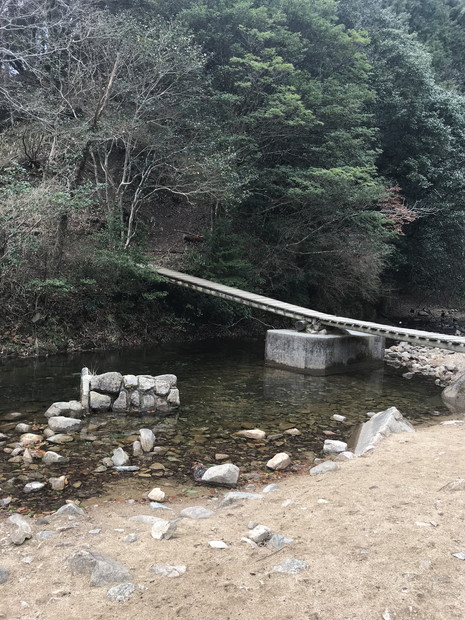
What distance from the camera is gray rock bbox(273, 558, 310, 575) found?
240cm

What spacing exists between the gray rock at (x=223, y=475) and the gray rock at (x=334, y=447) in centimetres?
131

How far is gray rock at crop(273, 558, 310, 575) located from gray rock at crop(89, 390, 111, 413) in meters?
4.28

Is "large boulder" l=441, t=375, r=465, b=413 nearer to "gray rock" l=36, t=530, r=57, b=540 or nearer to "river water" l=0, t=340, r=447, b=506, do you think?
"river water" l=0, t=340, r=447, b=506

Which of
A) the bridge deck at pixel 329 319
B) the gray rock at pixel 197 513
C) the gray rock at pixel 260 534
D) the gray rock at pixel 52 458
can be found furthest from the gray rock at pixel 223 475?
Result: the bridge deck at pixel 329 319

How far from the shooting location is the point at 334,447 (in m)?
5.12

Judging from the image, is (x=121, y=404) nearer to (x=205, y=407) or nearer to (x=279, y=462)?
(x=205, y=407)

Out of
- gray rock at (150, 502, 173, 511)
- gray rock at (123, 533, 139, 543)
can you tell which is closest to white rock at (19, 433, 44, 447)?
gray rock at (150, 502, 173, 511)

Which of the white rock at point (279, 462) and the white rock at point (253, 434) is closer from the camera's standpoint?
the white rock at point (279, 462)

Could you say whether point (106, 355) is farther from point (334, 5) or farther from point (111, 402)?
point (334, 5)

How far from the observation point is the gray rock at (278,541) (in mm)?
2746

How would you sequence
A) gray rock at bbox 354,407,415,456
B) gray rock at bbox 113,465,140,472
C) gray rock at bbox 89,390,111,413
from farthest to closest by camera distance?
1. gray rock at bbox 89,390,111,413
2. gray rock at bbox 354,407,415,456
3. gray rock at bbox 113,465,140,472

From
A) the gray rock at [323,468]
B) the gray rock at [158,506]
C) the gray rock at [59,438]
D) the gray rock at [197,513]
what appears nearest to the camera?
the gray rock at [197,513]

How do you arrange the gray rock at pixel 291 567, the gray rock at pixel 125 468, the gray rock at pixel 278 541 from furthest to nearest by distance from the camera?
the gray rock at pixel 125 468, the gray rock at pixel 278 541, the gray rock at pixel 291 567

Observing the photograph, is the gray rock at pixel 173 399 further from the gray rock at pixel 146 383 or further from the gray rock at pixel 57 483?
the gray rock at pixel 57 483
